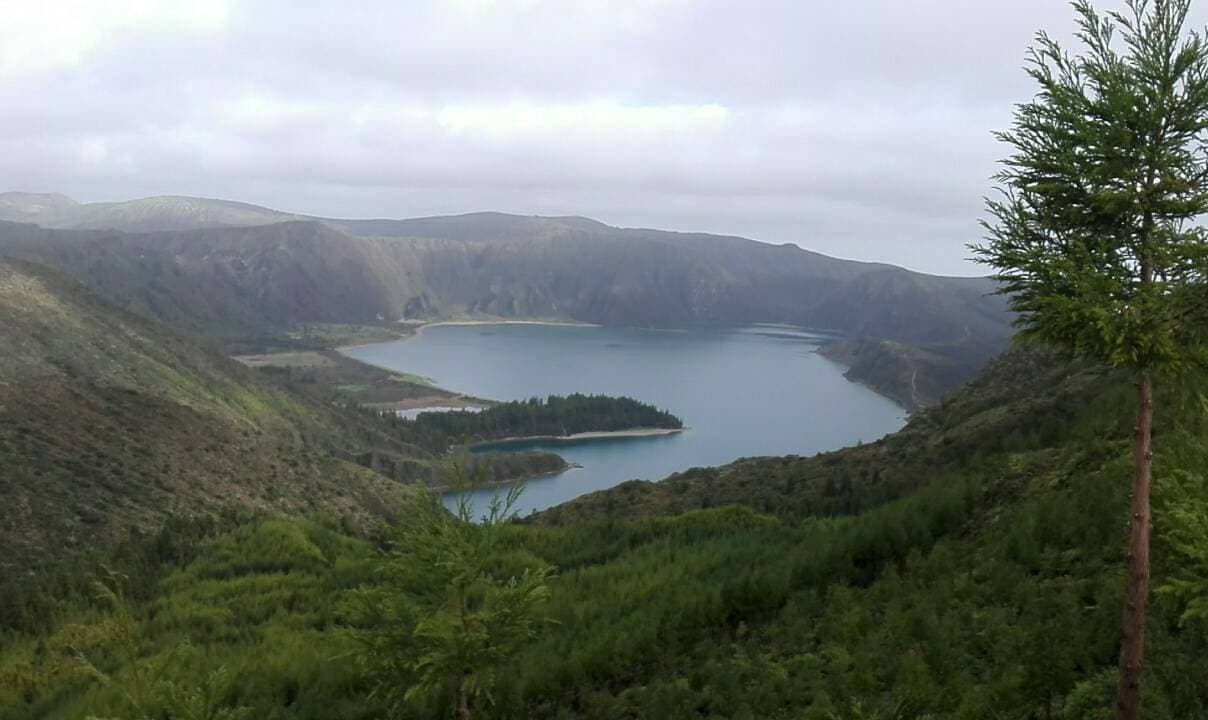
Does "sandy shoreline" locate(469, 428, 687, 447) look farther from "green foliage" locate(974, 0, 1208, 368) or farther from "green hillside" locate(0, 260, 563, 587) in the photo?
"green foliage" locate(974, 0, 1208, 368)

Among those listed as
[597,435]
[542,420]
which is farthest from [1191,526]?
[542,420]

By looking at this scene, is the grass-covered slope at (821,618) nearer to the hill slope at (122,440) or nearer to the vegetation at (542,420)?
the hill slope at (122,440)

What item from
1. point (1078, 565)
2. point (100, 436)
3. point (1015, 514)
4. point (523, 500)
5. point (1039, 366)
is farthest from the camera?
point (523, 500)

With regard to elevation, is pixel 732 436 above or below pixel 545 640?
below

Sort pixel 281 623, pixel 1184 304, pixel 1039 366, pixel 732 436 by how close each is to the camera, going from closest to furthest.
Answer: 1. pixel 1184 304
2. pixel 281 623
3. pixel 1039 366
4. pixel 732 436

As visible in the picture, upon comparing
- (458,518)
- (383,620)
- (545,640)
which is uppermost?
(458,518)

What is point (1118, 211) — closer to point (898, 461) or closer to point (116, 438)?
point (898, 461)

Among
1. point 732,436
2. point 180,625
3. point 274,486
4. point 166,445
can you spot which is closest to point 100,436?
point 166,445

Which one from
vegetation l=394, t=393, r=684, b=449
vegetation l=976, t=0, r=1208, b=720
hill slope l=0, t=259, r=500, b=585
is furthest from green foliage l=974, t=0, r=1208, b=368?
vegetation l=394, t=393, r=684, b=449

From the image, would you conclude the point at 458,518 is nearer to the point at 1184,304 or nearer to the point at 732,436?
the point at 1184,304
